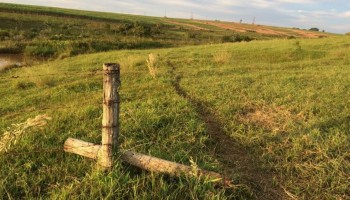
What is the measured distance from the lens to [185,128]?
6.40m

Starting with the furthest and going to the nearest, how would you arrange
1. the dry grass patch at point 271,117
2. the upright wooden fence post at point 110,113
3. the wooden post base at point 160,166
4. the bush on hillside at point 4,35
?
the bush on hillside at point 4,35, the dry grass patch at point 271,117, the wooden post base at point 160,166, the upright wooden fence post at point 110,113

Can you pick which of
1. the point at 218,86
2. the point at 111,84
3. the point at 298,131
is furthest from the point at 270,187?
the point at 218,86

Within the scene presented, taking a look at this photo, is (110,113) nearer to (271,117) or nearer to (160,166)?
(160,166)

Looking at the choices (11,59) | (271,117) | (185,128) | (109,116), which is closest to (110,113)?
(109,116)

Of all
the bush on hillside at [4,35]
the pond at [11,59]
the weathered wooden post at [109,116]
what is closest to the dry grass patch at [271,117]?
the weathered wooden post at [109,116]

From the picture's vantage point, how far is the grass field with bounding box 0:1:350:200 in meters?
4.50

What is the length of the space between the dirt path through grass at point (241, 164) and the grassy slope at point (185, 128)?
0.10 meters

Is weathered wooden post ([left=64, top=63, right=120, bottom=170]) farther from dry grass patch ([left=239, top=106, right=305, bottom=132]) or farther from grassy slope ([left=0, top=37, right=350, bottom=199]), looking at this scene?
dry grass patch ([left=239, top=106, right=305, bottom=132])

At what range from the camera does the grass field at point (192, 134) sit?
14.8 ft

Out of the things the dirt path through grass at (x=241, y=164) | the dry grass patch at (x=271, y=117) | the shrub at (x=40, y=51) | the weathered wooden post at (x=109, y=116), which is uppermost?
the weathered wooden post at (x=109, y=116)

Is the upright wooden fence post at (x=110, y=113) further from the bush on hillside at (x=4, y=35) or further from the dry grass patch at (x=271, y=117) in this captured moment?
the bush on hillside at (x=4, y=35)

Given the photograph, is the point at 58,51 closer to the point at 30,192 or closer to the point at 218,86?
the point at 218,86

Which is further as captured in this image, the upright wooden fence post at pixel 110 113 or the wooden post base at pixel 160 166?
the wooden post base at pixel 160 166

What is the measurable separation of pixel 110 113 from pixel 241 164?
2141 mm
